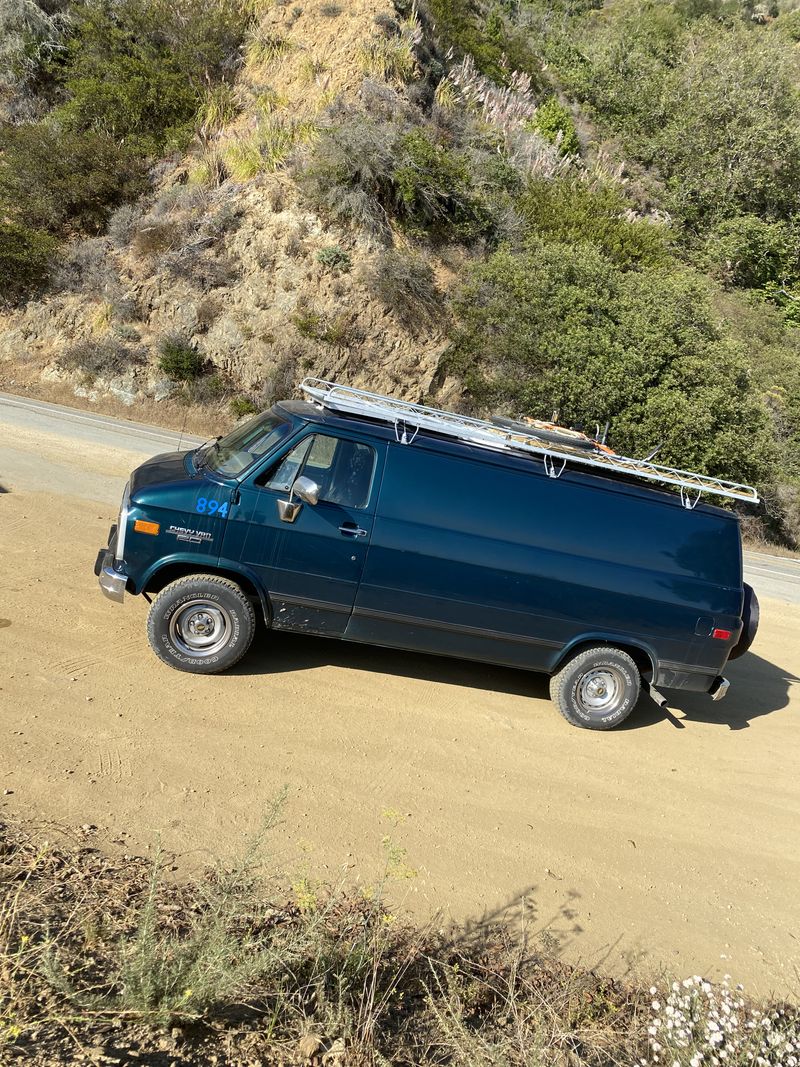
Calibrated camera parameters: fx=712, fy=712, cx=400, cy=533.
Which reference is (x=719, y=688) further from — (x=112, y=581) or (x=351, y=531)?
(x=112, y=581)

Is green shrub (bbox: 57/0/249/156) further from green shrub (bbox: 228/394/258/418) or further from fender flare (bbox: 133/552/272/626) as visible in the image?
fender flare (bbox: 133/552/272/626)

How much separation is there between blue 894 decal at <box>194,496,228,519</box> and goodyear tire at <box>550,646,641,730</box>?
323cm

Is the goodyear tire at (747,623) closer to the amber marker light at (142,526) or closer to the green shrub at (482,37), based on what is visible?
the amber marker light at (142,526)

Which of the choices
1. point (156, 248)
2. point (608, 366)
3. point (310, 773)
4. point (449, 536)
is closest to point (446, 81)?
point (156, 248)

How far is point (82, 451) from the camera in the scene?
39.8 ft

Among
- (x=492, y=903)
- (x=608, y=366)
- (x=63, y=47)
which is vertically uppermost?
(x=63, y=47)

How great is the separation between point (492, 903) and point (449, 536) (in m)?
2.73

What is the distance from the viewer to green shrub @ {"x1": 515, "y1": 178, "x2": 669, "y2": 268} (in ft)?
74.8

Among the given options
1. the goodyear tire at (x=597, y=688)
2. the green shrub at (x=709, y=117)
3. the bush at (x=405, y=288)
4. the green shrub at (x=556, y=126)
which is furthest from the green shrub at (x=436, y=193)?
the goodyear tire at (x=597, y=688)

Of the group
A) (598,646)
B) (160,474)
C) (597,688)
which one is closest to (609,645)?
(598,646)

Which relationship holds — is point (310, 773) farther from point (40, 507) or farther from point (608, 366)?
point (608, 366)

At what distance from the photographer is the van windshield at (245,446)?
579 centimetres

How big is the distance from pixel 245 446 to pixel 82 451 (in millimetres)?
7383

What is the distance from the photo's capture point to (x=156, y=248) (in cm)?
2136
